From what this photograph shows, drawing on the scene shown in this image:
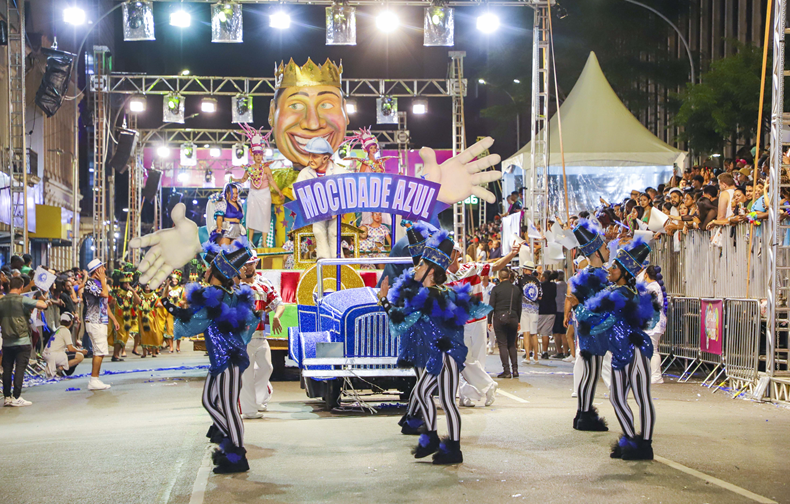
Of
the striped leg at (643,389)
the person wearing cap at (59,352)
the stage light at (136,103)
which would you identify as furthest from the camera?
the stage light at (136,103)

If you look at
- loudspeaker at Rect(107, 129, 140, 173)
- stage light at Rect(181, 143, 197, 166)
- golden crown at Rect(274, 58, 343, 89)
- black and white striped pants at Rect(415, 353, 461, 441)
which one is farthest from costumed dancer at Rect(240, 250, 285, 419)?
stage light at Rect(181, 143, 197, 166)

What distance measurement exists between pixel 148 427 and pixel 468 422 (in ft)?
11.6

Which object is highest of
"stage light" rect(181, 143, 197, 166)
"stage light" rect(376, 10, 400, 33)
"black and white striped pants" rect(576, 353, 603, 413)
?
"stage light" rect(376, 10, 400, 33)

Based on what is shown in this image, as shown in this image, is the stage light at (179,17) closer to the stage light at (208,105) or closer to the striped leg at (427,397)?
the stage light at (208,105)

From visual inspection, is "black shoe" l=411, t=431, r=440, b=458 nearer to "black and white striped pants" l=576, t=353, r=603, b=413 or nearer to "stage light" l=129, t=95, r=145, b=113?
"black and white striped pants" l=576, t=353, r=603, b=413

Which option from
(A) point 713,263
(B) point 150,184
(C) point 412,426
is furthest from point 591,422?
(B) point 150,184

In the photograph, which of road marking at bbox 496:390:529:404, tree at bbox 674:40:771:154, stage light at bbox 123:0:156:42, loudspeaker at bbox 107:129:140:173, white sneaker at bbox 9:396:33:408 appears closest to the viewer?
road marking at bbox 496:390:529:404

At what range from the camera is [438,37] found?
18.7 meters

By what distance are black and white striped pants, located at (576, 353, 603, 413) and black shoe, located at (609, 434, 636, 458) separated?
1.03m

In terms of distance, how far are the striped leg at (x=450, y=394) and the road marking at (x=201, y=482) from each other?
1.98 meters

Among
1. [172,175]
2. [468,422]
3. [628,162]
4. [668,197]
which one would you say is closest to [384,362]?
[468,422]

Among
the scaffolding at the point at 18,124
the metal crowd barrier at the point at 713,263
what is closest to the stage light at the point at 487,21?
the metal crowd barrier at the point at 713,263

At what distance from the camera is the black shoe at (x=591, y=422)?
8.40m

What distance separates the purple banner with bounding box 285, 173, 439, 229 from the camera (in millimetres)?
11758
